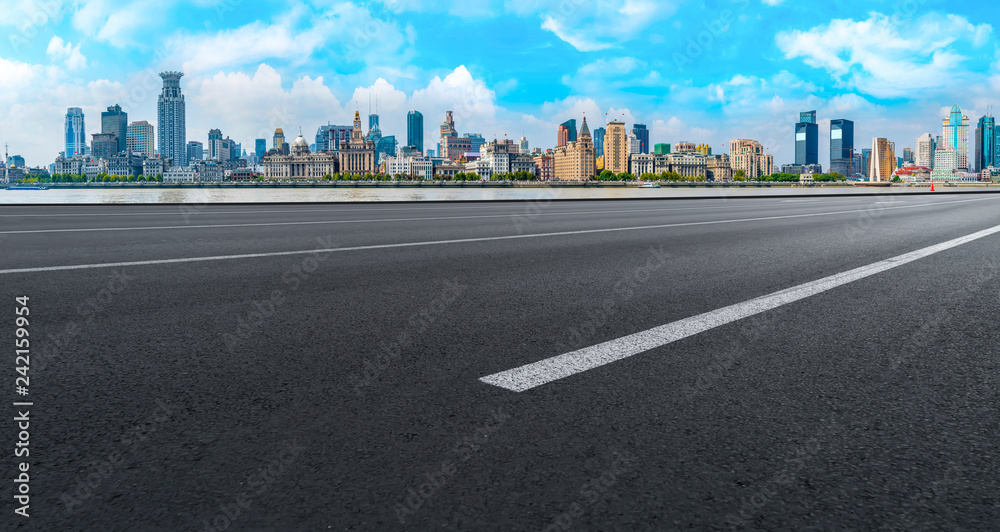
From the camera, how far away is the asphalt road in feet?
7.06

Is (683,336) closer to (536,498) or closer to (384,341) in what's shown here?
(384,341)

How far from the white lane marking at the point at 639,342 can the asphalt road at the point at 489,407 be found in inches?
3.6

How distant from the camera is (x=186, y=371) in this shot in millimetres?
3551

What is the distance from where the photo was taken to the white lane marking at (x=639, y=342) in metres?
3.45

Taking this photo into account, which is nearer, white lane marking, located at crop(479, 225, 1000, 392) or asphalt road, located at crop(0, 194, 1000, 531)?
asphalt road, located at crop(0, 194, 1000, 531)

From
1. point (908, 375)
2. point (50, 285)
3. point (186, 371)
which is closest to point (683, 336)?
point (908, 375)

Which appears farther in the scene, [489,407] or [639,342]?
[639,342]

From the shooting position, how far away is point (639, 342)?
4.23 metres

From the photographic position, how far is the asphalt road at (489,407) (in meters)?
2.15

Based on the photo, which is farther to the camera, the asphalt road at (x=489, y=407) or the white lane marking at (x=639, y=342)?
the white lane marking at (x=639, y=342)

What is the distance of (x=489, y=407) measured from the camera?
2996mm

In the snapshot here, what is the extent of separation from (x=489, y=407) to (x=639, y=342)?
152cm

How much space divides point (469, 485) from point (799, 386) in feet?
6.14

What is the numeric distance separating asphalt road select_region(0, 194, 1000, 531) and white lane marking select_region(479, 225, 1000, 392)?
90mm
